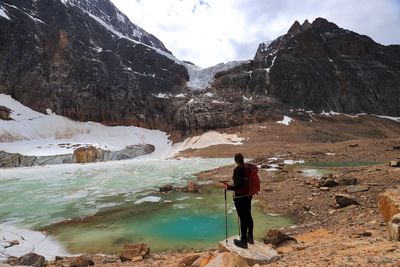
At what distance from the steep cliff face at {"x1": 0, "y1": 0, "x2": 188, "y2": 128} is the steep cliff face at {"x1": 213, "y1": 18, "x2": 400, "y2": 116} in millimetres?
19800

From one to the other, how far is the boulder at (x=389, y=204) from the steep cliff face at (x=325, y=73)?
77178 mm

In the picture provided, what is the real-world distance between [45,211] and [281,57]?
8118 centimetres

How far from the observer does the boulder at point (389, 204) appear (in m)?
7.41

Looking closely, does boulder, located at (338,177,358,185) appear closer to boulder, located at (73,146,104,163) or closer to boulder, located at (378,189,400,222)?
boulder, located at (378,189,400,222)

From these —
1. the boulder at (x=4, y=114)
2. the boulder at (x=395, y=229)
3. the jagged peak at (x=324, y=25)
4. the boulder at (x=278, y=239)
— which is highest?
the jagged peak at (x=324, y=25)

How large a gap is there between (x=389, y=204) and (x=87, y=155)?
2229 inches

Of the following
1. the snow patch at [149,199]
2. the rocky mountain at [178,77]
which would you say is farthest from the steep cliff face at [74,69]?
the snow patch at [149,199]

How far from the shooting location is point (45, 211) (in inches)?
670

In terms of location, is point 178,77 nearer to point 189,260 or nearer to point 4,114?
point 4,114

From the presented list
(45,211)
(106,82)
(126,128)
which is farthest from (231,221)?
(106,82)

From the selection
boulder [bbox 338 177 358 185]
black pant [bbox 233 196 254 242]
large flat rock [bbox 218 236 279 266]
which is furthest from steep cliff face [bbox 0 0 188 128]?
large flat rock [bbox 218 236 279 266]

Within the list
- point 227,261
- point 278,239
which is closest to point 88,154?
point 278,239

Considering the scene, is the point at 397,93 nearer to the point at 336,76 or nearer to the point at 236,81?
the point at 336,76

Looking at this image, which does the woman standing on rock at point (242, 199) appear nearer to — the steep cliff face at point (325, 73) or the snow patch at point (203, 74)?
the steep cliff face at point (325, 73)
